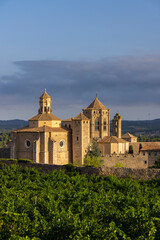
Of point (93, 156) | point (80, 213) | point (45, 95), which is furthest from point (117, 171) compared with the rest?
point (45, 95)

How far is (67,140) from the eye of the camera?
145 ft

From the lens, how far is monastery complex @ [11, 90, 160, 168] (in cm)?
4222

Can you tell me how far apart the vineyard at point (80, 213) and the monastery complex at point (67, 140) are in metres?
17.8

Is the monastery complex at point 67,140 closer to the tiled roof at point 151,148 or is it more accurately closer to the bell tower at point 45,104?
the bell tower at point 45,104

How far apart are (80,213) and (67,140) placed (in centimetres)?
2807

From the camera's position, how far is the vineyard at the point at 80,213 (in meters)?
13.7

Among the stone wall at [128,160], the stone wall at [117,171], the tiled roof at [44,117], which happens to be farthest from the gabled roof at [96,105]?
the stone wall at [117,171]

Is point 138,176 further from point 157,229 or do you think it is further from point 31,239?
point 31,239

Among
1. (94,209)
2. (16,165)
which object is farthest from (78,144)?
(94,209)

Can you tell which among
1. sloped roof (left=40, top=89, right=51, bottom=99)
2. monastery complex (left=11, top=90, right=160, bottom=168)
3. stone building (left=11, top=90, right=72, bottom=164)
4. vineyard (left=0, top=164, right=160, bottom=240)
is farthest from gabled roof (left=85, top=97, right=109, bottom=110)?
vineyard (left=0, top=164, right=160, bottom=240)

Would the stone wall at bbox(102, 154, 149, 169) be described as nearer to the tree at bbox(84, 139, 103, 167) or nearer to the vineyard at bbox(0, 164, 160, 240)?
the tree at bbox(84, 139, 103, 167)

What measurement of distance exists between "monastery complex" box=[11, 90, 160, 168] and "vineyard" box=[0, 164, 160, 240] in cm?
1784

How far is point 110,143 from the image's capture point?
153 ft

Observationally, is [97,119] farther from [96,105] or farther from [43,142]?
[43,142]
